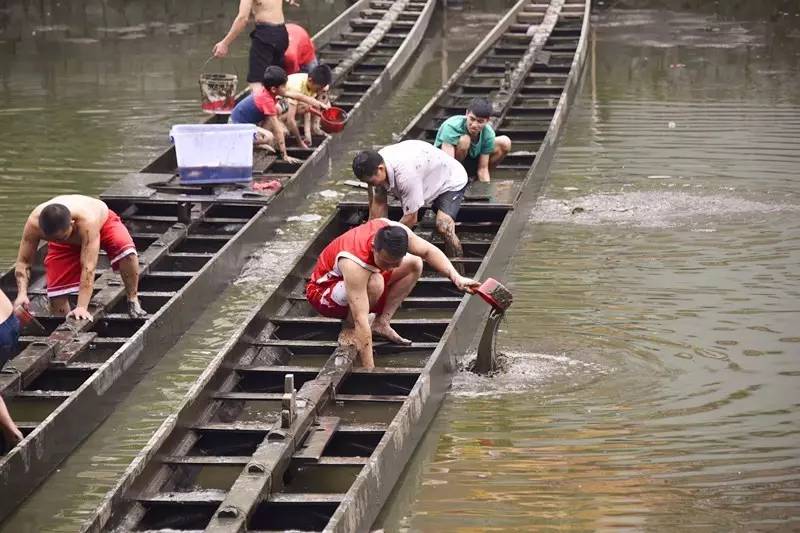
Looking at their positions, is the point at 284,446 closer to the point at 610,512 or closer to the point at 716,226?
the point at 610,512

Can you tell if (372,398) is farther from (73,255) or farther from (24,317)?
(73,255)

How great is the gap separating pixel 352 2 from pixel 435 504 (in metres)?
16.6

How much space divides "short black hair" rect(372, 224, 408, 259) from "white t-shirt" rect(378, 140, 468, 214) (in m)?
1.72

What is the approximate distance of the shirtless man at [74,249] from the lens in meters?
8.46

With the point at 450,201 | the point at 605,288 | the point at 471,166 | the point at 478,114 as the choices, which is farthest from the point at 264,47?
the point at 605,288

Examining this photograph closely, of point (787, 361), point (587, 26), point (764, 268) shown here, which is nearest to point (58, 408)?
point (787, 361)

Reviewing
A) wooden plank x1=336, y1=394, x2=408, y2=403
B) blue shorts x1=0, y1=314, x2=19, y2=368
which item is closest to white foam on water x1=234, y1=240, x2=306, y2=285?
wooden plank x1=336, y1=394, x2=408, y2=403

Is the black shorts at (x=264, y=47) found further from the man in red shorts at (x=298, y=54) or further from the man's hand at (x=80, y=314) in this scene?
the man's hand at (x=80, y=314)

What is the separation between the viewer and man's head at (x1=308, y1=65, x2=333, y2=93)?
43.9 feet

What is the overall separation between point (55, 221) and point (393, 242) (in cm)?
190

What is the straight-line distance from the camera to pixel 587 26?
1961 centimetres

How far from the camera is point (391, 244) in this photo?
318 inches

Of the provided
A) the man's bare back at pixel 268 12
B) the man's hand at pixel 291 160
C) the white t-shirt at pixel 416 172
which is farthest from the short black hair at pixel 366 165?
the man's bare back at pixel 268 12

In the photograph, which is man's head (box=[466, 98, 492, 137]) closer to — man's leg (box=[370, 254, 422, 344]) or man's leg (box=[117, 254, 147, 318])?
man's leg (box=[370, 254, 422, 344])
